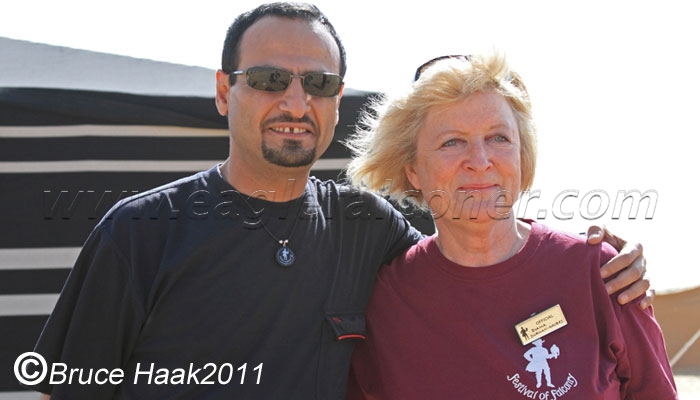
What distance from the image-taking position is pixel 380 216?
8.41 ft

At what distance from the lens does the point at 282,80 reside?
2.22 meters

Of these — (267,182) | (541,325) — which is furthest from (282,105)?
(541,325)

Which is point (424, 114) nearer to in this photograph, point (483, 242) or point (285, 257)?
point (483, 242)

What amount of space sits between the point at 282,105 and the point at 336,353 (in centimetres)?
86

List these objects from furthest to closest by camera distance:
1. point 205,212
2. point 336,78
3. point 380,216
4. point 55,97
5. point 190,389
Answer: point 55,97 < point 380,216 < point 336,78 < point 205,212 < point 190,389

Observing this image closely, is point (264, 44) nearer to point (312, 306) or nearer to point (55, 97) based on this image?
point (312, 306)

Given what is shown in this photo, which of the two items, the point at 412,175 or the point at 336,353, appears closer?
the point at 336,353

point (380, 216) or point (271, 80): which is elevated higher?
point (271, 80)

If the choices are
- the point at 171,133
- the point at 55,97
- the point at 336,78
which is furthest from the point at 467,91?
the point at 55,97

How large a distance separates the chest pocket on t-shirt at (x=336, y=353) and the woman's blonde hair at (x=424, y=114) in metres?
0.67

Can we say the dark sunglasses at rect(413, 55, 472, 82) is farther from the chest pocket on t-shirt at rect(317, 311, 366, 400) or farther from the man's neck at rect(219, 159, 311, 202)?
the chest pocket on t-shirt at rect(317, 311, 366, 400)

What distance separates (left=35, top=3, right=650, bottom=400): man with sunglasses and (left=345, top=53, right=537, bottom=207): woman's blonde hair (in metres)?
0.31

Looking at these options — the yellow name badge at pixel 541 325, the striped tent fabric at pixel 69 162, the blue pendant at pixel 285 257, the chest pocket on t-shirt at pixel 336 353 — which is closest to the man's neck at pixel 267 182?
the blue pendant at pixel 285 257

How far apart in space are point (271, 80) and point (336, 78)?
23 centimetres
